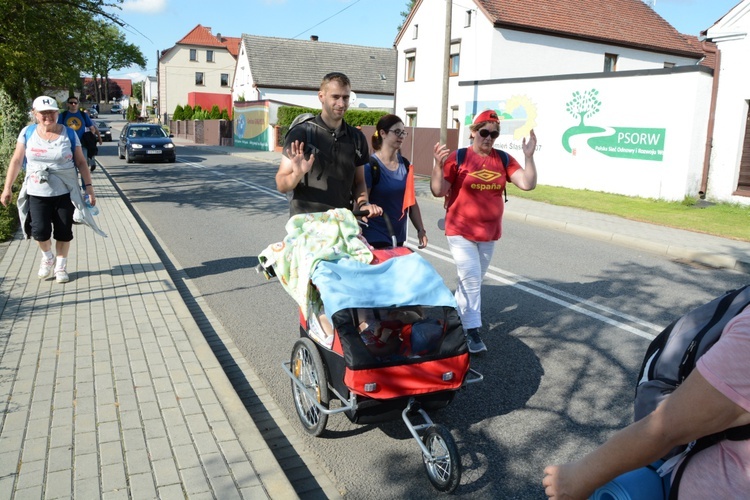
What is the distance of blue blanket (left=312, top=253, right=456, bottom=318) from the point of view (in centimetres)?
364

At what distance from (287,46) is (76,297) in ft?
168

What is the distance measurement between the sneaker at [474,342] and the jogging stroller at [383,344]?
1.27 meters

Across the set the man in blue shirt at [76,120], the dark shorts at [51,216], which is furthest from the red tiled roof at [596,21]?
the dark shorts at [51,216]

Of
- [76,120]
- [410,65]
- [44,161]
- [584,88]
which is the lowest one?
[44,161]

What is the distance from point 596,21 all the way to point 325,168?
98.7 ft

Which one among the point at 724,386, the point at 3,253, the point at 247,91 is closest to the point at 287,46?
the point at 247,91

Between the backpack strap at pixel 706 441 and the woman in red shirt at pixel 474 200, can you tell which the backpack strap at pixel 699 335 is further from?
the woman in red shirt at pixel 474 200

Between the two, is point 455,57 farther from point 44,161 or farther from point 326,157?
point 326,157

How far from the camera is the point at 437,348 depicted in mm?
3814

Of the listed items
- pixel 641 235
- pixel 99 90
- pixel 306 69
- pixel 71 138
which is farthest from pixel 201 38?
pixel 71 138

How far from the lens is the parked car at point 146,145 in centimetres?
2661

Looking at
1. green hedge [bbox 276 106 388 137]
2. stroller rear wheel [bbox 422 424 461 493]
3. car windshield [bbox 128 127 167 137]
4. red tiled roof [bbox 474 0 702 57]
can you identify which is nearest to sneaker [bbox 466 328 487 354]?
stroller rear wheel [bbox 422 424 461 493]

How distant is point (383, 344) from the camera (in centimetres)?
390

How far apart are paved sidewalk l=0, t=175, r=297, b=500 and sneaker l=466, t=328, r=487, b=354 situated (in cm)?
204
